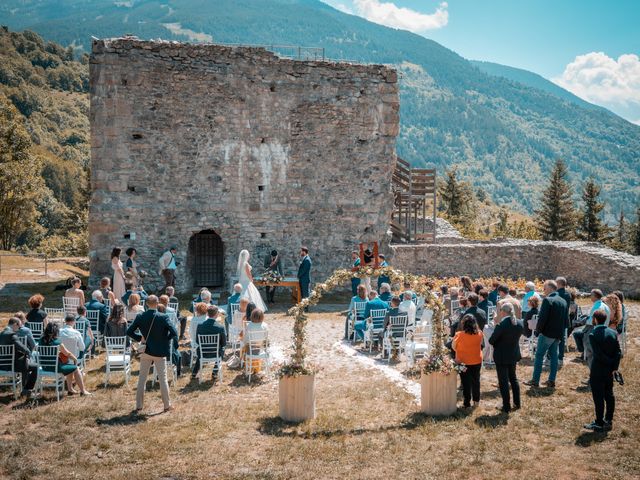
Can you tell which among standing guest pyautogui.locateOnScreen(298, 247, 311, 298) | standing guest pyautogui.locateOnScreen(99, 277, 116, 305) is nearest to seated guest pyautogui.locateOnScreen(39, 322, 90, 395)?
standing guest pyautogui.locateOnScreen(99, 277, 116, 305)

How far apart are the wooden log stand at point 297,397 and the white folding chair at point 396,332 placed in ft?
11.6

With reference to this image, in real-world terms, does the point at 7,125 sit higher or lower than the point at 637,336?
higher

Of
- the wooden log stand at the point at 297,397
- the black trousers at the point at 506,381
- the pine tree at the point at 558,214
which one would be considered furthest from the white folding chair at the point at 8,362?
the pine tree at the point at 558,214

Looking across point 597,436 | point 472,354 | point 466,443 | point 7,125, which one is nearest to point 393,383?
point 472,354

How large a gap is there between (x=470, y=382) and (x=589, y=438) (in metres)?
1.96

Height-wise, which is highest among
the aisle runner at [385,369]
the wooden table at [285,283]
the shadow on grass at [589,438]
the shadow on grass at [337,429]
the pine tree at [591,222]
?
the pine tree at [591,222]

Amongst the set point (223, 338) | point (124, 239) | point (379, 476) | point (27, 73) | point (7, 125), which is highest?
point (27, 73)

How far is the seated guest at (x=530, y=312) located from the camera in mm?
11727

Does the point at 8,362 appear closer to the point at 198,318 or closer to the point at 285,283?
the point at 198,318

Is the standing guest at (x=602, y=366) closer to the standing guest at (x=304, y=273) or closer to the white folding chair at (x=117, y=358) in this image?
the white folding chair at (x=117, y=358)

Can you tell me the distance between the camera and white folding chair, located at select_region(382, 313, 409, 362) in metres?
12.1

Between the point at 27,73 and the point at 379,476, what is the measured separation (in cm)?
10927

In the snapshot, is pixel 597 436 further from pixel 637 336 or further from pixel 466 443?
pixel 637 336

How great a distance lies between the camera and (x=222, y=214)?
2095cm
